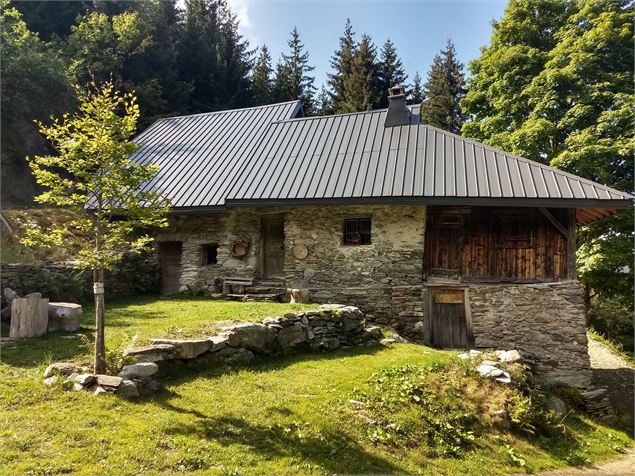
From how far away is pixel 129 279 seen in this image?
38.4ft

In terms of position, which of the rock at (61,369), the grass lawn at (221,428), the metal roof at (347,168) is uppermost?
the metal roof at (347,168)

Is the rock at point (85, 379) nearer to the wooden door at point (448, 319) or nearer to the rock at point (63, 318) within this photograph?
the rock at point (63, 318)

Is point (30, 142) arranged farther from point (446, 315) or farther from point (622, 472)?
point (622, 472)

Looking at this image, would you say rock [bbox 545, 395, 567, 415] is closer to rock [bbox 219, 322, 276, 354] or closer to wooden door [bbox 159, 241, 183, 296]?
rock [bbox 219, 322, 276, 354]

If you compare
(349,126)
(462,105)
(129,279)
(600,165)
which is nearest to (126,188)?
(129,279)

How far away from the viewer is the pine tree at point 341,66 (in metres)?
27.8

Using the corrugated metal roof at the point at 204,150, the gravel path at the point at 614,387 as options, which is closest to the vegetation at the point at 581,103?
the gravel path at the point at 614,387

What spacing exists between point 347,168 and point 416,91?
23.4 m

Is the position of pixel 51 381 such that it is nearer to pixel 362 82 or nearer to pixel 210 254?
pixel 210 254

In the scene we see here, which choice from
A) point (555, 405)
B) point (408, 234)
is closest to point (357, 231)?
point (408, 234)

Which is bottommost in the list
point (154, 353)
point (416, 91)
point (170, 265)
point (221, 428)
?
point (221, 428)

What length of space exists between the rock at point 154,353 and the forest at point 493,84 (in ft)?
31.5

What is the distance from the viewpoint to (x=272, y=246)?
11641 millimetres

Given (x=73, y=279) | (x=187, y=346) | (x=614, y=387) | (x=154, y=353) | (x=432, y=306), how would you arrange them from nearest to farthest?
(x=154, y=353)
(x=187, y=346)
(x=73, y=279)
(x=432, y=306)
(x=614, y=387)
